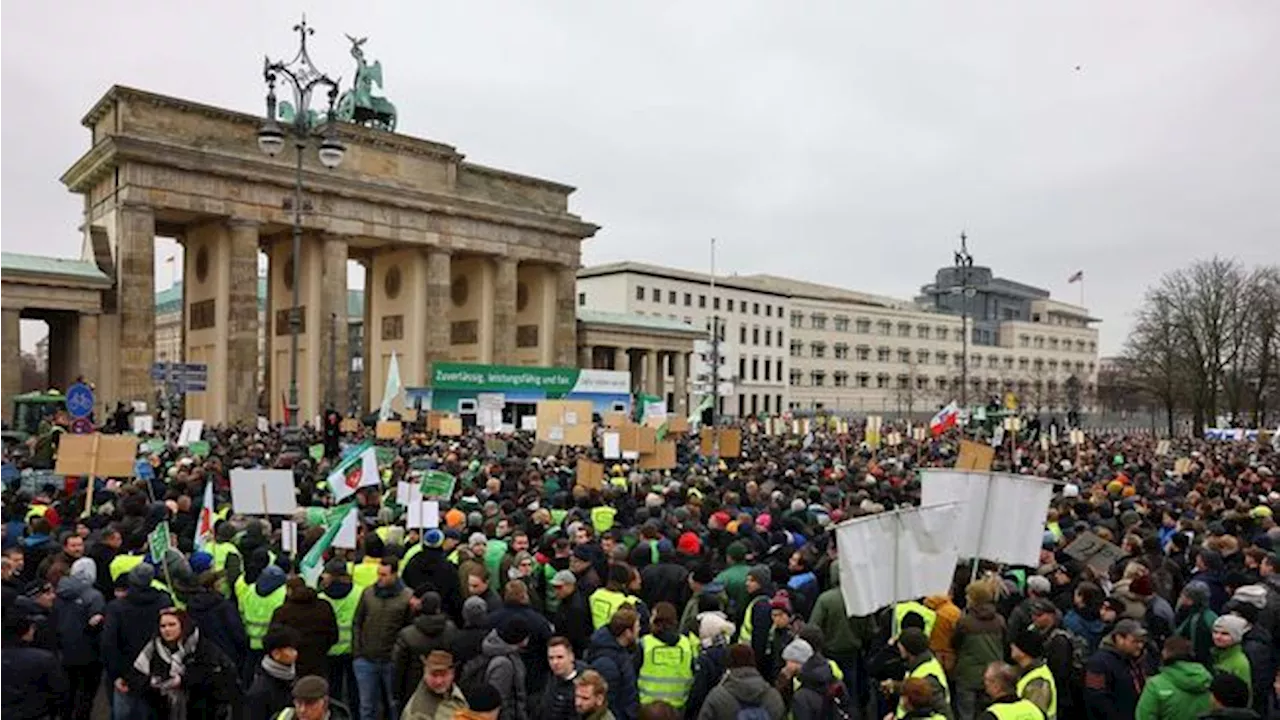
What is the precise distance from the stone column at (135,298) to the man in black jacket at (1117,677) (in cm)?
4336

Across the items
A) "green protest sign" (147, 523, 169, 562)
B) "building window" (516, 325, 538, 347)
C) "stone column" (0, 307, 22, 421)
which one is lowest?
"green protest sign" (147, 523, 169, 562)

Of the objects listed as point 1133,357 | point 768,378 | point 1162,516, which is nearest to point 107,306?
point 1162,516

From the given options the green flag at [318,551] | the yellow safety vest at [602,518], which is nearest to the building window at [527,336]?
the yellow safety vest at [602,518]

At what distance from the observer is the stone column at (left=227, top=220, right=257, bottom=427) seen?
46969 millimetres

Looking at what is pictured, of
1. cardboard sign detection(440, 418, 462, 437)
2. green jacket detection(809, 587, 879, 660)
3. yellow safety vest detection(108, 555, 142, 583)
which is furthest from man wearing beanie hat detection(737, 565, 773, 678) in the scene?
cardboard sign detection(440, 418, 462, 437)

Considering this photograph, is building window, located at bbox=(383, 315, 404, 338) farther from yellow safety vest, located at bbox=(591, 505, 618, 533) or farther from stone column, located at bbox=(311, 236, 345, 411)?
yellow safety vest, located at bbox=(591, 505, 618, 533)

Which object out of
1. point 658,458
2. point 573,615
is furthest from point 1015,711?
point 658,458

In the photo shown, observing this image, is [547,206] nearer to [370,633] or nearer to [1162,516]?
[1162,516]

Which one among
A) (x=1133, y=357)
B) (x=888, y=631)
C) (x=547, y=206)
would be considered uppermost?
(x=547, y=206)

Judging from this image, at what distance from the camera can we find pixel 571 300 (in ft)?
206

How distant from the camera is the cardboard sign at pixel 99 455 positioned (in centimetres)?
1348

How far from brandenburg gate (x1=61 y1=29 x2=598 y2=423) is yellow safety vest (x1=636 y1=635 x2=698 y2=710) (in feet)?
116

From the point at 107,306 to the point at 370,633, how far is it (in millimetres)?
41775

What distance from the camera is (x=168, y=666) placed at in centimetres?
639
